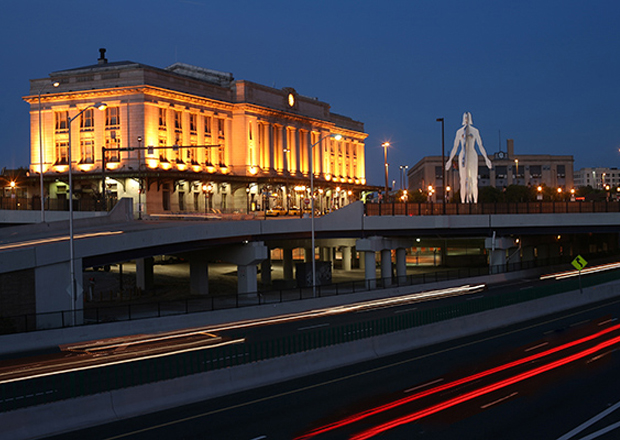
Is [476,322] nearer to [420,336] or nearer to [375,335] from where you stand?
[420,336]

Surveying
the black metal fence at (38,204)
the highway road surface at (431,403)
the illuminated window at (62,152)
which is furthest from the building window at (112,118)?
the highway road surface at (431,403)

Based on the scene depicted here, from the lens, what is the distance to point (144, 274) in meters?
57.6

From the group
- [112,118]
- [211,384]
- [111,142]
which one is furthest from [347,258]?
[211,384]

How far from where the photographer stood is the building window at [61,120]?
90375 millimetres

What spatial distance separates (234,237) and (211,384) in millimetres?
30039

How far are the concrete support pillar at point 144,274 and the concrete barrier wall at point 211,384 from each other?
31.5 meters

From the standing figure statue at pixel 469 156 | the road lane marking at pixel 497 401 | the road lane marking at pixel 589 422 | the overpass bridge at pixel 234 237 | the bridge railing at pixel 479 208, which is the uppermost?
the standing figure statue at pixel 469 156

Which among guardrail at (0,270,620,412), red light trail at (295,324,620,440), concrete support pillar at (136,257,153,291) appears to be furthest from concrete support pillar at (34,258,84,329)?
concrete support pillar at (136,257,153,291)

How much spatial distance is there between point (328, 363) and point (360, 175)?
402 ft

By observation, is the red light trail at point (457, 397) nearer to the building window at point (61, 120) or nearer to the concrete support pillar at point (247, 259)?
the concrete support pillar at point (247, 259)

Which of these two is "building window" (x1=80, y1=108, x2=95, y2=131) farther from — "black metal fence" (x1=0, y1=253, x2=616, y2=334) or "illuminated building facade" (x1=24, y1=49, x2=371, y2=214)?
"black metal fence" (x1=0, y1=253, x2=616, y2=334)

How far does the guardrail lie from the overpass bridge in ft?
38.2

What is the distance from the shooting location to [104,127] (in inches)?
3462

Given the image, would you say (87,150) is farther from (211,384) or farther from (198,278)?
(211,384)
